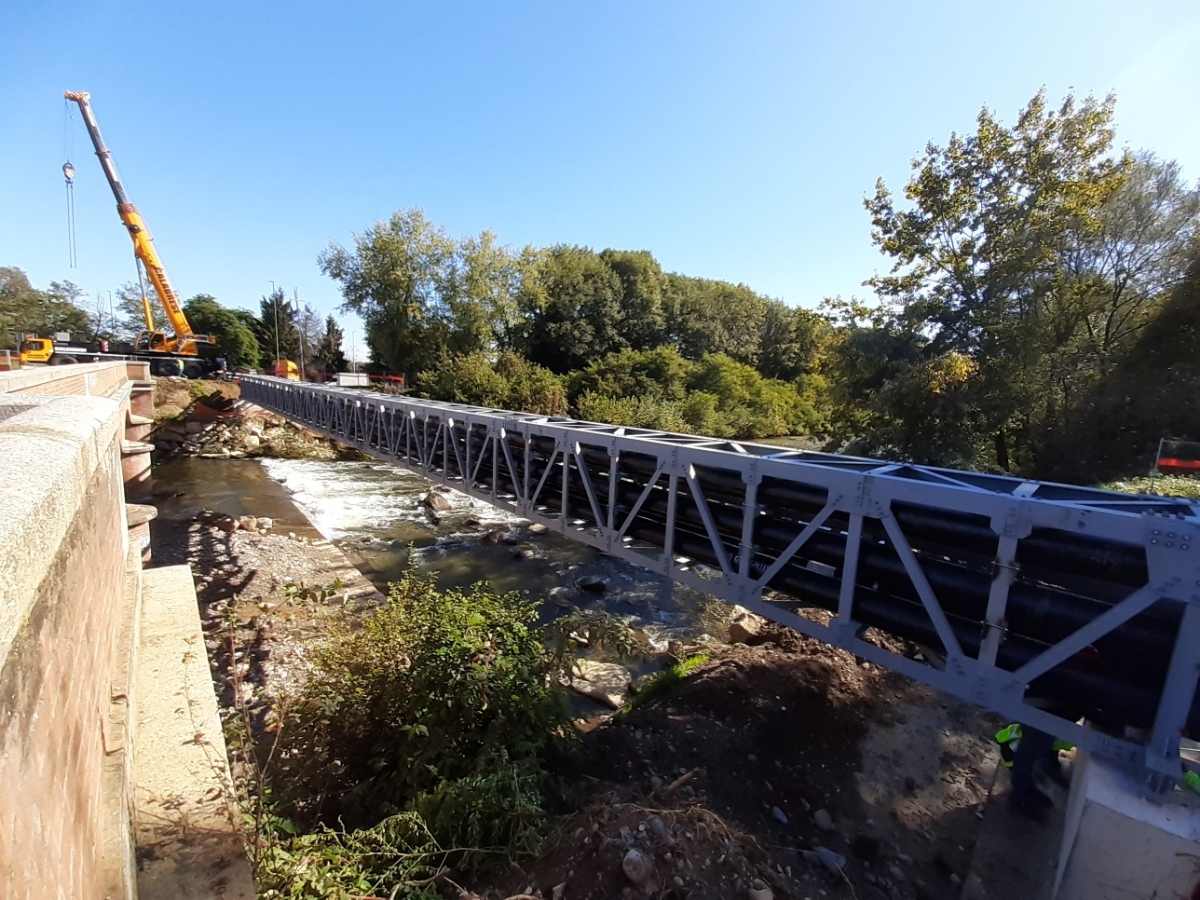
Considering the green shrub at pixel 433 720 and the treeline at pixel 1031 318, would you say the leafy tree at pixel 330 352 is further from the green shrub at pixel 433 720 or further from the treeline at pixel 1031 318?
the green shrub at pixel 433 720

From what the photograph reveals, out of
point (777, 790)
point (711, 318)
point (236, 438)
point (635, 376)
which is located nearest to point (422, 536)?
point (777, 790)

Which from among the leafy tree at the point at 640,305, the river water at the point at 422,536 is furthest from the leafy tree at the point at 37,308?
the leafy tree at the point at 640,305

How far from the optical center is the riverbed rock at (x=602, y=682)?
7.34 meters

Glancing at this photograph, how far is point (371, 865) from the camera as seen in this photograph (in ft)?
11.6

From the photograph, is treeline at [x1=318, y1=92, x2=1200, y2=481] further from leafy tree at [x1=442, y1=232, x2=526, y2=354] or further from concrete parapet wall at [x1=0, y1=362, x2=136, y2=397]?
leafy tree at [x1=442, y1=232, x2=526, y2=354]

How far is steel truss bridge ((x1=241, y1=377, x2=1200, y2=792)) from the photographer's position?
3.35 m

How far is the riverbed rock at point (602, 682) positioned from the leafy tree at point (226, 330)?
65.1 metres

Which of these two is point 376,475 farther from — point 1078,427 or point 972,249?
point 1078,427

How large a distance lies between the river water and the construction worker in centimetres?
510

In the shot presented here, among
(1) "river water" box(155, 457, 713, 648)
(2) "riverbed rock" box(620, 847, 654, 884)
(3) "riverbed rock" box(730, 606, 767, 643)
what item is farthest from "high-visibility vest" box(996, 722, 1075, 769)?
(1) "river water" box(155, 457, 713, 648)

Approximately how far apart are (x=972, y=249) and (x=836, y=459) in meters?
13.5

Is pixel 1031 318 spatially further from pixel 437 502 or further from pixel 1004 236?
pixel 437 502

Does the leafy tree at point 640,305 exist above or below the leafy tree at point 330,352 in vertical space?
above

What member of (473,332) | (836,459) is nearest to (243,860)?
(836,459)
